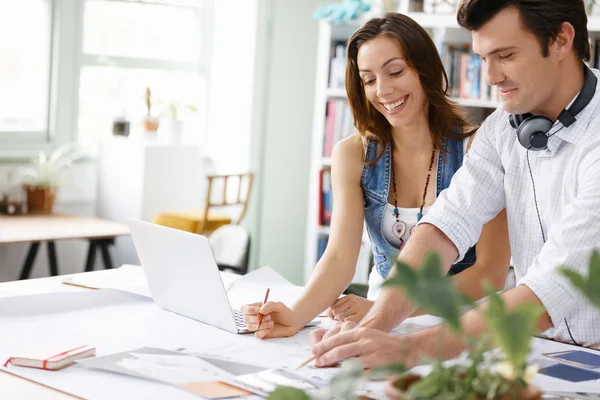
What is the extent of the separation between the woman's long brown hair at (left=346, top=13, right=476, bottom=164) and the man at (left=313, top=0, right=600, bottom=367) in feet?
0.76

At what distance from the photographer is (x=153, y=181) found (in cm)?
506

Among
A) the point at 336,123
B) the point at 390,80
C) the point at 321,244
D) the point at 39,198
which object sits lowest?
the point at 321,244

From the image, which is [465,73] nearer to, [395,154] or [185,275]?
[395,154]

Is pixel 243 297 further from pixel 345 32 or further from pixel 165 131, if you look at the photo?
pixel 165 131

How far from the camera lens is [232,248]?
3.84 m

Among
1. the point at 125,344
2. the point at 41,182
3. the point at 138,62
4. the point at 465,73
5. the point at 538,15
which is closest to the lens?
the point at 125,344

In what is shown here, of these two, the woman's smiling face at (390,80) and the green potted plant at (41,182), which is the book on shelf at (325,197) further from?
the woman's smiling face at (390,80)

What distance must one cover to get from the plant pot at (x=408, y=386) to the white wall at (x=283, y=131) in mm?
5065

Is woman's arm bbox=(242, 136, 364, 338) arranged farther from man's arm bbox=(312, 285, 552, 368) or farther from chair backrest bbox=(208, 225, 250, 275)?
chair backrest bbox=(208, 225, 250, 275)

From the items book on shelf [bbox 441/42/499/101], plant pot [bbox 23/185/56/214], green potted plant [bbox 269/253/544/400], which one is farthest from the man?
plant pot [bbox 23/185/56/214]

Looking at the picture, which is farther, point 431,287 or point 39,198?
point 39,198

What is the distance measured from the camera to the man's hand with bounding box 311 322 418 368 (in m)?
1.36

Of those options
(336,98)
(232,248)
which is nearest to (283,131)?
(336,98)

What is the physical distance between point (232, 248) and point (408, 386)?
2.96 m
